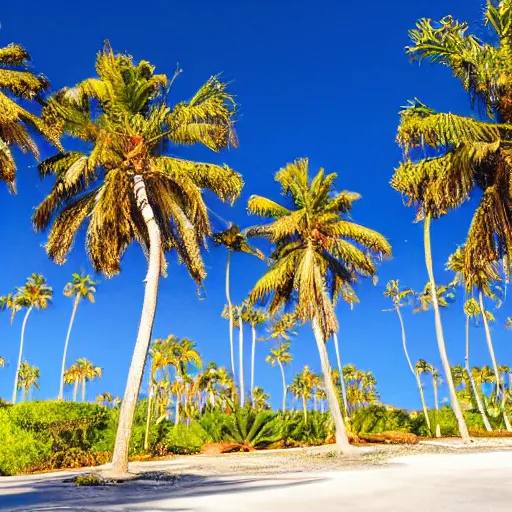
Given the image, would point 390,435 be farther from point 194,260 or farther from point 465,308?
point 465,308

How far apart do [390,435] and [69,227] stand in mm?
14724

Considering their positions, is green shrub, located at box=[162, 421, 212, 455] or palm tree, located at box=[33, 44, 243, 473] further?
green shrub, located at box=[162, 421, 212, 455]

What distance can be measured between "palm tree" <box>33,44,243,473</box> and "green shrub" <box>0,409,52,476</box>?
4578mm

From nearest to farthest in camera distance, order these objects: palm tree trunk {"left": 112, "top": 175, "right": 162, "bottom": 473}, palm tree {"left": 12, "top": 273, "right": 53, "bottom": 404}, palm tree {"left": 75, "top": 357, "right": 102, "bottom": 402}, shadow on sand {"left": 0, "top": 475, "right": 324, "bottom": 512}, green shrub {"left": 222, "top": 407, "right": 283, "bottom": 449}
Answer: shadow on sand {"left": 0, "top": 475, "right": 324, "bottom": 512} < palm tree trunk {"left": 112, "top": 175, "right": 162, "bottom": 473} < green shrub {"left": 222, "top": 407, "right": 283, "bottom": 449} < palm tree {"left": 12, "top": 273, "right": 53, "bottom": 404} < palm tree {"left": 75, "top": 357, "right": 102, "bottom": 402}

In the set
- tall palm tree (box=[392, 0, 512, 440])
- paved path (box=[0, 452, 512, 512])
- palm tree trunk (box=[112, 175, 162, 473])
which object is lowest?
paved path (box=[0, 452, 512, 512])

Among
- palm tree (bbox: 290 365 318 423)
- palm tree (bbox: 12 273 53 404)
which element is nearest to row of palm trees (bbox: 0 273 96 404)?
palm tree (bbox: 12 273 53 404)

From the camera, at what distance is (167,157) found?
41.7 ft

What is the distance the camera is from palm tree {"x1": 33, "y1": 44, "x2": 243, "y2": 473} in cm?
1202

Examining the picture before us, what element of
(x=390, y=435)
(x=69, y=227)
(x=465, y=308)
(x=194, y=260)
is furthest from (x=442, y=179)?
(x=465, y=308)

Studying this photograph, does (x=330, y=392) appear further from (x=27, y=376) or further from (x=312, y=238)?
(x=27, y=376)

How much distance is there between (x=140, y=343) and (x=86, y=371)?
68924mm

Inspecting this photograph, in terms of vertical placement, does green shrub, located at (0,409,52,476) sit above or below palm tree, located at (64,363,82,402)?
below

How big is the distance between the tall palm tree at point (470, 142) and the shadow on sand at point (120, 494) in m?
7.68

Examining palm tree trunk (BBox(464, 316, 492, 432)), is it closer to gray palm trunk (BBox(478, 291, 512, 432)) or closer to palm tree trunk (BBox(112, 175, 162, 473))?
gray palm trunk (BBox(478, 291, 512, 432))
